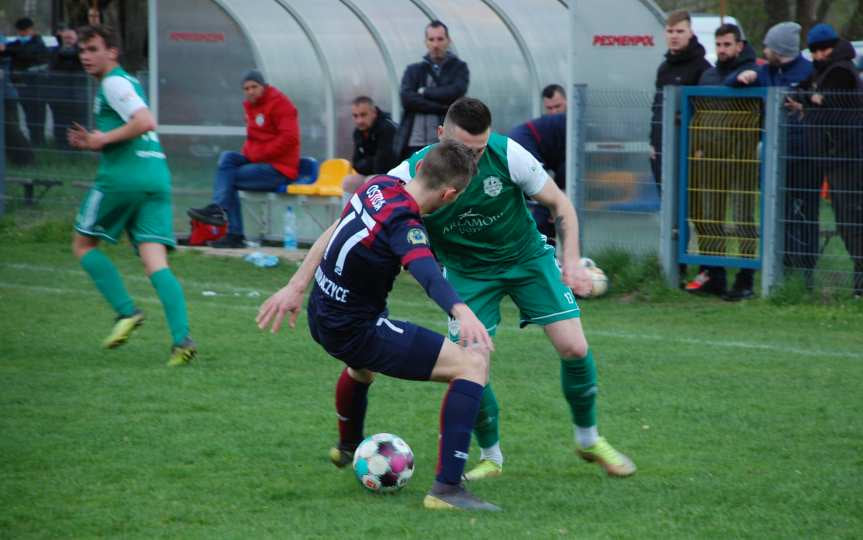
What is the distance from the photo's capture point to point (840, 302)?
388 inches

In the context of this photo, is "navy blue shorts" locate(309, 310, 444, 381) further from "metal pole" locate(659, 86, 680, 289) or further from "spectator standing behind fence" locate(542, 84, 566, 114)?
"spectator standing behind fence" locate(542, 84, 566, 114)

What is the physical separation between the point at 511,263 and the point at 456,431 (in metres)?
1.05

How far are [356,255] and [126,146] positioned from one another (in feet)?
12.0

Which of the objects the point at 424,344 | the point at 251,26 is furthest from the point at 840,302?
the point at 251,26

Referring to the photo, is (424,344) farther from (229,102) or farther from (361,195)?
(229,102)

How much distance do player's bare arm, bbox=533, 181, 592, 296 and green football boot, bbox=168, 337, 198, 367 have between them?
121 inches

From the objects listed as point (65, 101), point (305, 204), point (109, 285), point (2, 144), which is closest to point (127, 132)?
point (109, 285)

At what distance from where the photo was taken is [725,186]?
1045 centimetres

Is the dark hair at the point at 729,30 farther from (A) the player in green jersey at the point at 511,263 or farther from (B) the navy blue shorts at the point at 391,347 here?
(B) the navy blue shorts at the point at 391,347

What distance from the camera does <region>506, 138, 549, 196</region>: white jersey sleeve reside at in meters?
5.47

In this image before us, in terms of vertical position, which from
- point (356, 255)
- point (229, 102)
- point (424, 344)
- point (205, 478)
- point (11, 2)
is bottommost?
point (205, 478)

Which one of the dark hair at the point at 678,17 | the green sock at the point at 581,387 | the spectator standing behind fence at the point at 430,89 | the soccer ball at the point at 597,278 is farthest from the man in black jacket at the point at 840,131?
the green sock at the point at 581,387

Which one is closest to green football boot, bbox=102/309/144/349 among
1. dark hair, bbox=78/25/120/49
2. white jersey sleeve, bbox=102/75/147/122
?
white jersey sleeve, bbox=102/75/147/122

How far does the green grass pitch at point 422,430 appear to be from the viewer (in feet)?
15.6
